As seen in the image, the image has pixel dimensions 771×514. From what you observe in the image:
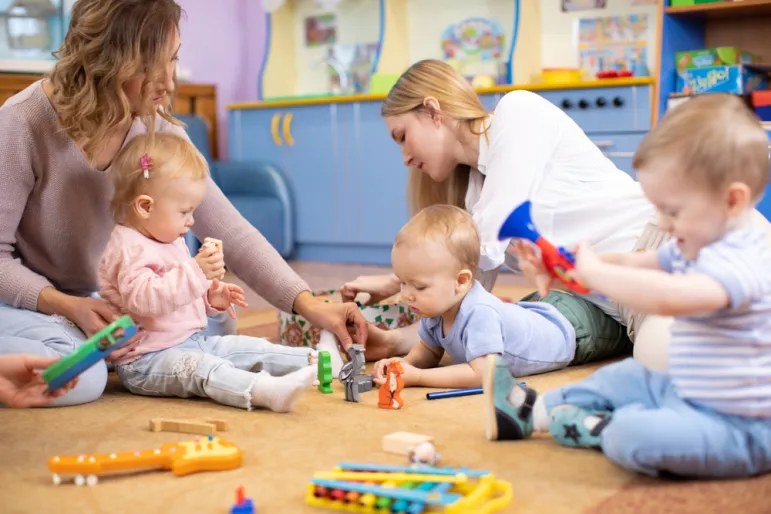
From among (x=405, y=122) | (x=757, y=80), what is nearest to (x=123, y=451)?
(x=405, y=122)

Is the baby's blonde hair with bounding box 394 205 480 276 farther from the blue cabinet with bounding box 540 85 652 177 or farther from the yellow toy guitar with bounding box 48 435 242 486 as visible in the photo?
the blue cabinet with bounding box 540 85 652 177

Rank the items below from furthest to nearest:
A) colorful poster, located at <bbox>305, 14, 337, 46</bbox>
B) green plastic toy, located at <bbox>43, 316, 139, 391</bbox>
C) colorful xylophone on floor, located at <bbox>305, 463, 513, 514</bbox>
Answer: colorful poster, located at <bbox>305, 14, 337, 46</bbox>, green plastic toy, located at <bbox>43, 316, 139, 391</bbox>, colorful xylophone on floor, located at <bbox>305, 463, 513, 514</bbox>

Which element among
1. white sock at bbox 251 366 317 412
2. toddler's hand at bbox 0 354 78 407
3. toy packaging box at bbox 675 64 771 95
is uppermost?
toy packaging box at bbox 675 64 771 95

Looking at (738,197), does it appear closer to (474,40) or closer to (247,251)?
(247,251)

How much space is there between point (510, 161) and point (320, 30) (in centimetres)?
312

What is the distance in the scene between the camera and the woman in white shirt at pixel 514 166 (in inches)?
70.6

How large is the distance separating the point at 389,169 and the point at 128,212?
2.45 meters

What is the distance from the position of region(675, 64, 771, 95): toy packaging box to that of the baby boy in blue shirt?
167cm

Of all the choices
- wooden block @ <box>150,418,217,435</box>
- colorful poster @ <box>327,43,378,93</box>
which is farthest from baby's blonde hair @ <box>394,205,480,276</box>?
colorful poster @ <box>327,43,378,93</box>

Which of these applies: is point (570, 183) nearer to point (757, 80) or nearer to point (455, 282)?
point (455, 282)

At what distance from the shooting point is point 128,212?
1612 millimetres

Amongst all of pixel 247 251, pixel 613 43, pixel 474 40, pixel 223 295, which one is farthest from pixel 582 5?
pixel 223 295

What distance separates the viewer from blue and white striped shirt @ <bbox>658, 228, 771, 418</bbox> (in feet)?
3.45

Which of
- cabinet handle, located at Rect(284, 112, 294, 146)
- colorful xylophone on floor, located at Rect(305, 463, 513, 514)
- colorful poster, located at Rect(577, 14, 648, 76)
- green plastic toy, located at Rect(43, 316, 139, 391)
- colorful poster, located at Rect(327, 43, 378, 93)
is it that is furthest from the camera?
colorful poster, located at Rect(327, 43, 378, 93)
